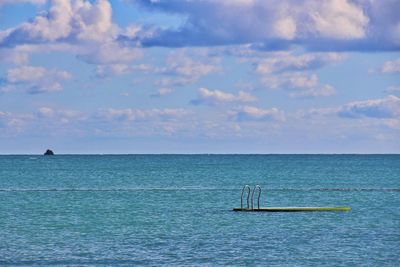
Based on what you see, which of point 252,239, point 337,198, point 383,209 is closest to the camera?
Result: point 252,239

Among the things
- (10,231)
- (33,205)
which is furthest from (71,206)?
(10,231)

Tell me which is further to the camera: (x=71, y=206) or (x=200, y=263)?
(x=71, y=206)

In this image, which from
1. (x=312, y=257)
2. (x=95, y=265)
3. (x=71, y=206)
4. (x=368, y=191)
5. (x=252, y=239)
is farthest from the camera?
(x=368, y=191)

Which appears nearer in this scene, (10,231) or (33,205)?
(10,231)

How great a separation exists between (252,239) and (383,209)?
29.0 meters

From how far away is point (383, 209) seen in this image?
83.8 meters

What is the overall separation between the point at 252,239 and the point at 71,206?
34988 millimetres

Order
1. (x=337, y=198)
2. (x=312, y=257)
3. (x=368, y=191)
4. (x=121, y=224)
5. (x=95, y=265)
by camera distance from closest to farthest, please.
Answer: (x=95, y=265), (x=312, y=257), (x=121, y=224), (x=337, y=198), (x=368, y=191)

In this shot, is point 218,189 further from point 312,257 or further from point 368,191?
point 312,257

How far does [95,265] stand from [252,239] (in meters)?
14.5

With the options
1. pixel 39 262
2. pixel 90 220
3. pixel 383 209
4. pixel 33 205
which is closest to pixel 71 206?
pixel 33 205

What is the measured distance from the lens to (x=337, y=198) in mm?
104500

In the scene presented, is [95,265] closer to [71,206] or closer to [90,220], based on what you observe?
[90,220]

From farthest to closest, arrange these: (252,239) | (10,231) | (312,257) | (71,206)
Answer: (71,206)
(10,231)
(252,239)
(312,257)
